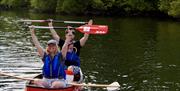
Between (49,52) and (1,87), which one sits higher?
(49,52)

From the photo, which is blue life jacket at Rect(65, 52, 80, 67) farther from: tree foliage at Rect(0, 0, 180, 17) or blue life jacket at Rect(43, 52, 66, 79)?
tree foliage at Rect(0, 0, 180, 17)

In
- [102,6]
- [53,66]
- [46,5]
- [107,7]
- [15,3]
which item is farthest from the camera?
[15,3]

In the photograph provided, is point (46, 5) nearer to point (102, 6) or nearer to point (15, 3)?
point (102, 6)

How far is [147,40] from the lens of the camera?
41.3m

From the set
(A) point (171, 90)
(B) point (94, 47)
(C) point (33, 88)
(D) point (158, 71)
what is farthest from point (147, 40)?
(C) point (33, 88)

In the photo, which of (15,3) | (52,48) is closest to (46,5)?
(15,3)

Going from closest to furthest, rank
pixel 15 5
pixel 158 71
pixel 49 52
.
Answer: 1. pixel 49 52
2. pixel 158 71
3. pixel 15 5

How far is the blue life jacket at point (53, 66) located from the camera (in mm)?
15492

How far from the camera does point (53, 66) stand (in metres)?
15.6

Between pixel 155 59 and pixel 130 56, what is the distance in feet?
6.57

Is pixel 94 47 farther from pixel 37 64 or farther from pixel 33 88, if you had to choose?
pixel 33 88

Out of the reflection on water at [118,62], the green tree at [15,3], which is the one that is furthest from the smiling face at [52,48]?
the green tree at [15,3]

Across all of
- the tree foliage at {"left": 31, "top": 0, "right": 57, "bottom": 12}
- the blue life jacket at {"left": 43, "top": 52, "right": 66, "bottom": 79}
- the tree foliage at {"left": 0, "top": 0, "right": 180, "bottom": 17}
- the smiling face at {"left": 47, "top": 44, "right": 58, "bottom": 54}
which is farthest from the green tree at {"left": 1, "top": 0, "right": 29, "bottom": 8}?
the smiling face at {"left": 47, "top": 44, "right": 58, "bottom": 54}

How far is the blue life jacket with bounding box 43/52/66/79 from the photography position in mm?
15492
